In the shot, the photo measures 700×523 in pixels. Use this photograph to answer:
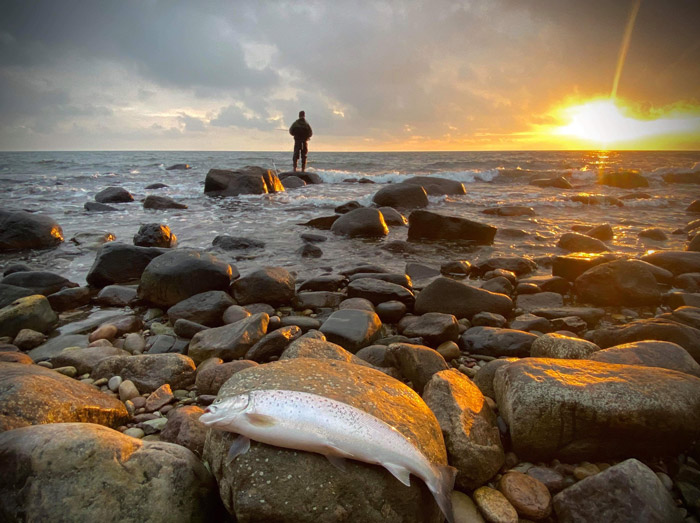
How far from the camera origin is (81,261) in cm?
777

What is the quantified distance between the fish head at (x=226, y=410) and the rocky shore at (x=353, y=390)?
144 millimetres

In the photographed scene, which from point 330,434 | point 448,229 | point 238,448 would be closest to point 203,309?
point 238,448

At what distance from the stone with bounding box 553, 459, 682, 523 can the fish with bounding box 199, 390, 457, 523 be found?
0.71m

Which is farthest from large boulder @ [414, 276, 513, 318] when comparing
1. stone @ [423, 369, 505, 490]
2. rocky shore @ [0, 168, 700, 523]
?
stone @ [423, 369, 505, 490]

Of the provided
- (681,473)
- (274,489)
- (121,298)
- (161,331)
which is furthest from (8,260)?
(681,473)

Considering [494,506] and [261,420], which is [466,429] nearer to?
[494,506]

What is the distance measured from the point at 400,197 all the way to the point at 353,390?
13000 millimetres

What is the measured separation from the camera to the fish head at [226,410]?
2055 millimetres

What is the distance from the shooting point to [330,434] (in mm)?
1977

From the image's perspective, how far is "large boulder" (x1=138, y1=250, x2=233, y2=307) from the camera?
218 inches

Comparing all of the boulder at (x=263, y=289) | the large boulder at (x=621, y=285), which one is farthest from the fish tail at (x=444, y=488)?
the large boulder at (x=621, y=285)

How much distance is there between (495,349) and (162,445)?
133 inches

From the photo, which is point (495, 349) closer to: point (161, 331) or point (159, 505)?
point (159, 505)

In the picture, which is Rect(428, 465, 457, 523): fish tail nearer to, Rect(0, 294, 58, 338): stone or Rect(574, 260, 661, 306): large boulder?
Rect(574, 260, 661, 306): large boulder
